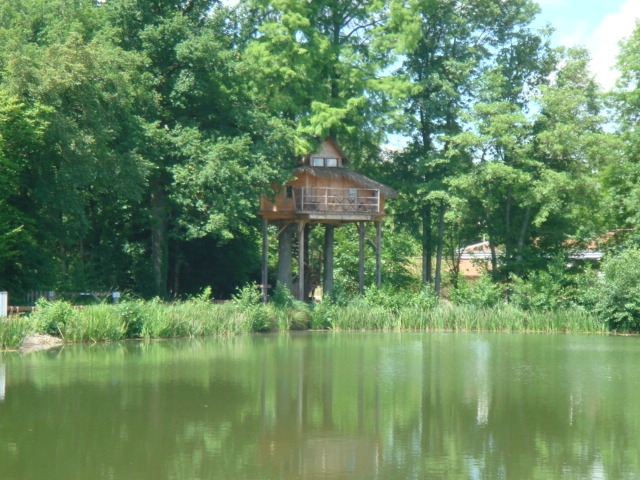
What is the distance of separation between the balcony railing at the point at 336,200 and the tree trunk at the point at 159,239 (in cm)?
519

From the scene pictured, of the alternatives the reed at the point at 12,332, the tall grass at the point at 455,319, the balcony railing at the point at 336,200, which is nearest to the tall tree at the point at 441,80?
the balcony railing at the point at 336,200

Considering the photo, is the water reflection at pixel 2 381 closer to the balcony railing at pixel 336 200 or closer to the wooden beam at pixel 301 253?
the wooden beam at pixel 301 253

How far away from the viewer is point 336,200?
118 feet

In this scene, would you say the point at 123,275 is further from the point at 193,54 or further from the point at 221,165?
the point at 193,54

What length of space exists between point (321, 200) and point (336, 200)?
645 millimetres

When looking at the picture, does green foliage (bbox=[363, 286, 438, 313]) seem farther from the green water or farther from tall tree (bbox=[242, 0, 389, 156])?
the green water

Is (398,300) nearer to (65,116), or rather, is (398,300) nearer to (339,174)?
(339,174)

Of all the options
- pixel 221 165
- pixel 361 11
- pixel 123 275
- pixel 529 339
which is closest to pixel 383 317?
pixel 529 339

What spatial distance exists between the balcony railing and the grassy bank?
13.1 feet

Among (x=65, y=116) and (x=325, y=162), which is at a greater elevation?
(x=65, y=116)

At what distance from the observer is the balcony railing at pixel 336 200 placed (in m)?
35.3

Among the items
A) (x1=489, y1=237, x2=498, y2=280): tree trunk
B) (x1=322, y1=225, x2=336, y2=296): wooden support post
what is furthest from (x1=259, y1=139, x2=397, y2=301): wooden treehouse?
(x1=489, y1=237, x2=498, y2=280): tree trunk

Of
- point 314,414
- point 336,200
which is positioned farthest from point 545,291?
point 314,414

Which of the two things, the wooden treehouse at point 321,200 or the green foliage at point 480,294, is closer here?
the green foliage at point 480,294
